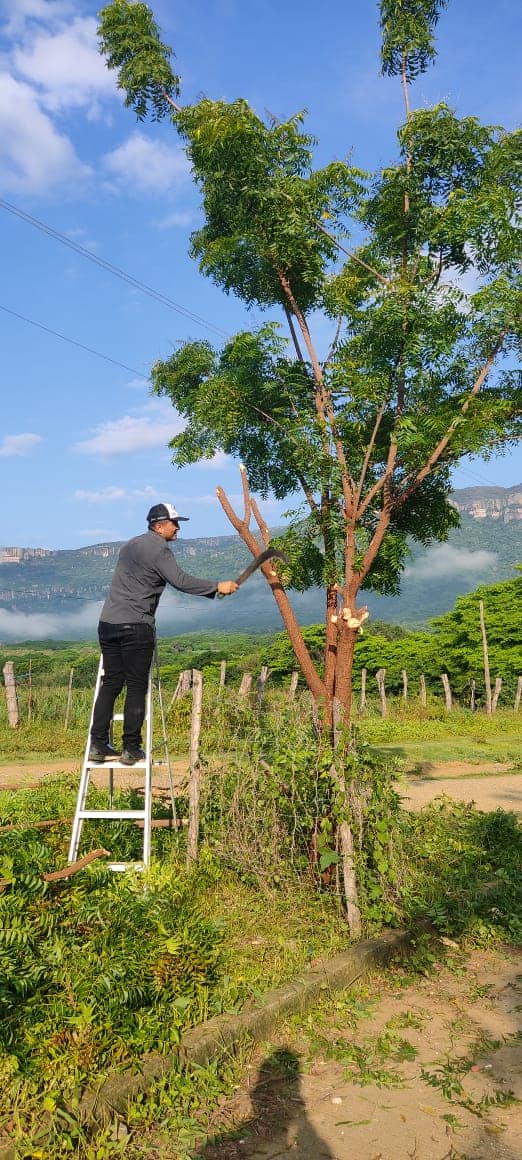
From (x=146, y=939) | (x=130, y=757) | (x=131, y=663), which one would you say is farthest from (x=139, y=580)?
(x=146, y=939)

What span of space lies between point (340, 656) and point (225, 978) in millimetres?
3129

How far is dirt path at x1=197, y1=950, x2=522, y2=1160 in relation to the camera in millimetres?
3586

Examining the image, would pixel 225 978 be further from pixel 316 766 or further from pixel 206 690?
pixel 206 690

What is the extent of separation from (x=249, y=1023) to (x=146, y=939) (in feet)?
2.40

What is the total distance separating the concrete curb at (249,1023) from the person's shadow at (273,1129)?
0.27m

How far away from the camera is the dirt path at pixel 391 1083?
141 inches

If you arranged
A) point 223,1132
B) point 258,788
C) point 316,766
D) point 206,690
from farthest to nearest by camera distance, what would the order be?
point 206,690 < point 258,788 < point 316,766 < point 223,1132

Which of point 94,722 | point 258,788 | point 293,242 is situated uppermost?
point 293,242

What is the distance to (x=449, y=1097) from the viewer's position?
397 cm

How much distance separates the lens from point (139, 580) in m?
6.03

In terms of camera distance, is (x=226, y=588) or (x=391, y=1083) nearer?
(x=391, y=1083)

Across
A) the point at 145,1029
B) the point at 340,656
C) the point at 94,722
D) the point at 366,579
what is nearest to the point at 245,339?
the point at 366,579

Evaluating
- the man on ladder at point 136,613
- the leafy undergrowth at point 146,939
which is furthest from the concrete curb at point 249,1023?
the man on ladder at point 136,613

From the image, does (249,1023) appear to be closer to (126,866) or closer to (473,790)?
(126,866)
